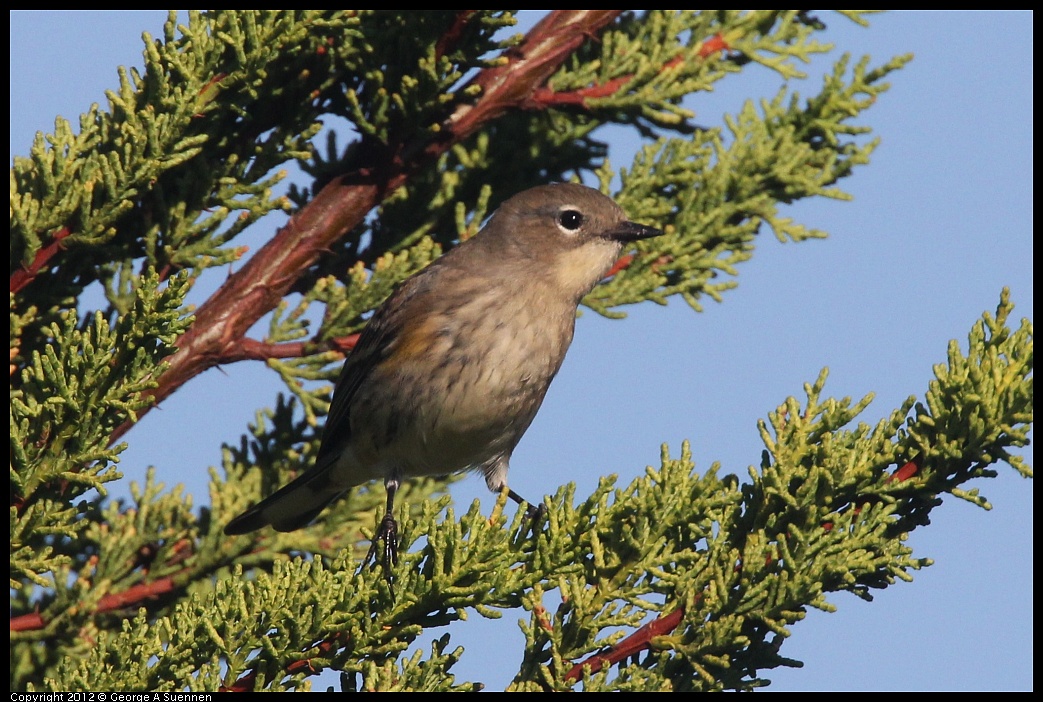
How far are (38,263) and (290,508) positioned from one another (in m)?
1.56

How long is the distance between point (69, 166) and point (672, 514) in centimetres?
275

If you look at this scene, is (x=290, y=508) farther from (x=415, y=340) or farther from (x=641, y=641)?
(x=641, y=641)

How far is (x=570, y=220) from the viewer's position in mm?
5801

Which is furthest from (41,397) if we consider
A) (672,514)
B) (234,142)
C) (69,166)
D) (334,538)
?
(672,514)

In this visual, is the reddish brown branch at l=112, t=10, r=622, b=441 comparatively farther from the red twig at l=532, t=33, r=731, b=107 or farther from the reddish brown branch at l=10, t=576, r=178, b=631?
the reddish brown branch at l=10, t=576, r=178, b=631

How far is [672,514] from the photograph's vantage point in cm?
394

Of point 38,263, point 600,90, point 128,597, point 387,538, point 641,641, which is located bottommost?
point 641,641

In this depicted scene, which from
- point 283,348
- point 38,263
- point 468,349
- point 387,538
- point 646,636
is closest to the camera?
point 646,636

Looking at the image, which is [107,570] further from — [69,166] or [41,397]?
[69,166]

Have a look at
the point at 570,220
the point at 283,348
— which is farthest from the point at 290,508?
the point at 570,220

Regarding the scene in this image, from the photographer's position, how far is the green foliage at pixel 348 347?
3.75 metres

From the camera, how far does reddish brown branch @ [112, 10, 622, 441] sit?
197 inches

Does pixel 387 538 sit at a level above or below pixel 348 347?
below
